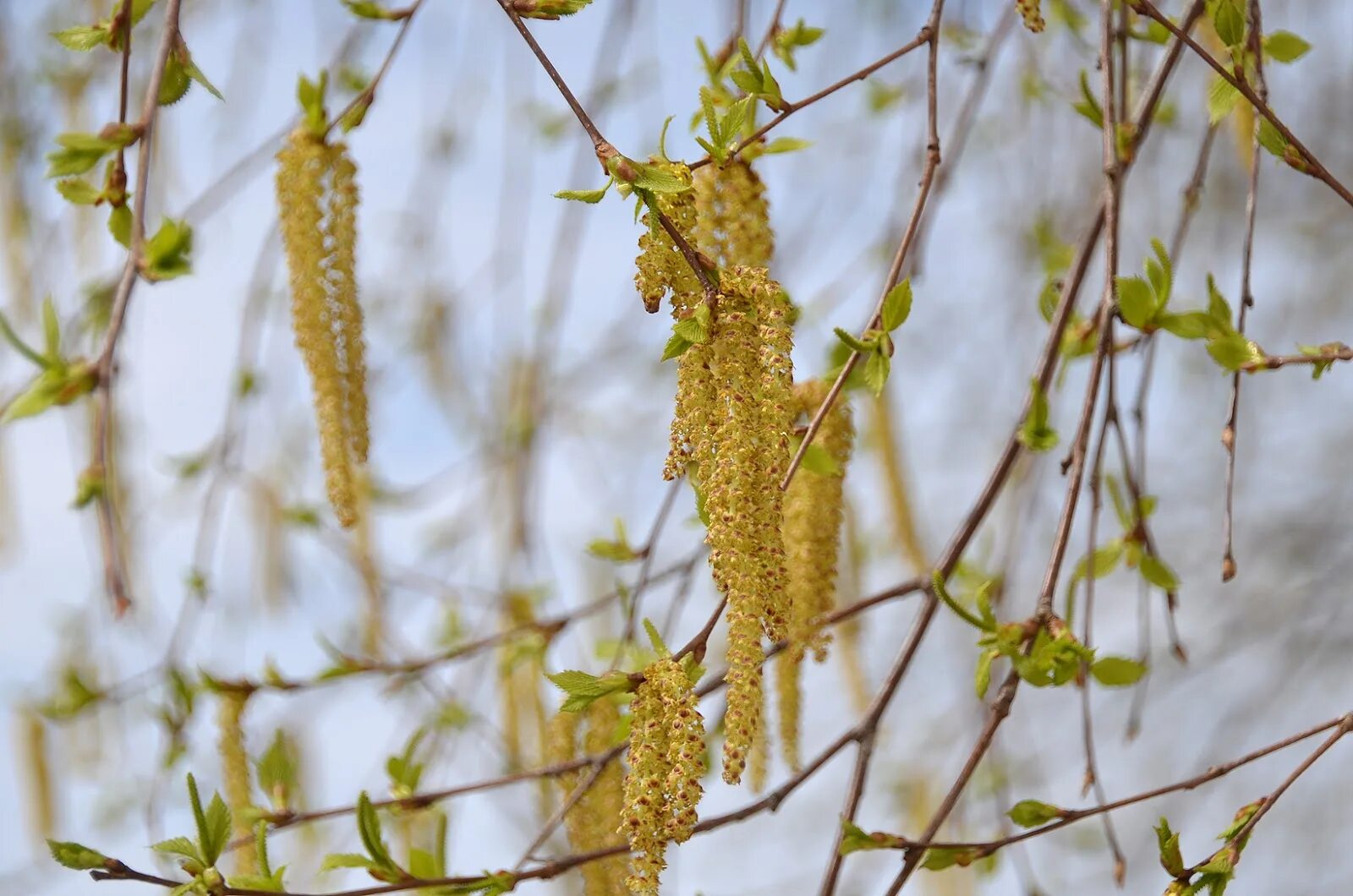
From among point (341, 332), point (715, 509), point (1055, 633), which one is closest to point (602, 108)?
point (341, 332)

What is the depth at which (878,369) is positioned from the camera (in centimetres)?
100

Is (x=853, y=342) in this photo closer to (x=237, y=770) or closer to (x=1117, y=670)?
(x=1117, y=670)

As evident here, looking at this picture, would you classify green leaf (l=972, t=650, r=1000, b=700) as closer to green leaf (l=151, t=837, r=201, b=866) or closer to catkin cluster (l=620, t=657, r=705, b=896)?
catkin cluster (l=620, t=657, r=705, b=896)

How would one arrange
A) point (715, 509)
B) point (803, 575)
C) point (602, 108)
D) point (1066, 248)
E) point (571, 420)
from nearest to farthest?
point (715, 509) → point (803, 575) → point (1066, 248) → point (602, 108) → point (571, 420)

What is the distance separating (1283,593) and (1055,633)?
2753 millimetres

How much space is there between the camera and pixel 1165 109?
2225mm

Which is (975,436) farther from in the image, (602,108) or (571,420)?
(602,108)

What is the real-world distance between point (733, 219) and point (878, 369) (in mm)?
163

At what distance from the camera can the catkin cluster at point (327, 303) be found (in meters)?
Answer: 1.09

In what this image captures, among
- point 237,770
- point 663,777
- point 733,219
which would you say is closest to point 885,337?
point 733,219

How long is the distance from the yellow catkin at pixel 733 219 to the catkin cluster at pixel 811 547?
5.8 inches

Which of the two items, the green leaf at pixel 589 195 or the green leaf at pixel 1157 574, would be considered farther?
the green leaf at pixel 1157 574

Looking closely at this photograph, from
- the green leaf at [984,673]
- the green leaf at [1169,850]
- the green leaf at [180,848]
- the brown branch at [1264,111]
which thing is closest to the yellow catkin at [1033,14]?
the brown branch at [1264,111]

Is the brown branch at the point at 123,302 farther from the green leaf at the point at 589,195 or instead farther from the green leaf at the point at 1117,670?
the green leaf at the point at 1117,670
